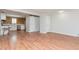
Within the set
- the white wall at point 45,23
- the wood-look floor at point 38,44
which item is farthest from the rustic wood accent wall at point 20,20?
the wood-look floor at point 38,44

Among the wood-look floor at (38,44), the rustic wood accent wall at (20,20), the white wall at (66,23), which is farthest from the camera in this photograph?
the rustic wood accent wall at (20,20)

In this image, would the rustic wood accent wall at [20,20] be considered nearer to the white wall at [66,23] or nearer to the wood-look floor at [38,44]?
the white wall at [66,23]

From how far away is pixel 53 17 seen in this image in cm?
1345

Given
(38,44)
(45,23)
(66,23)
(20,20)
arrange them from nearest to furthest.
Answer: (38,44) < (66,23) < (45,23) < (20,20)

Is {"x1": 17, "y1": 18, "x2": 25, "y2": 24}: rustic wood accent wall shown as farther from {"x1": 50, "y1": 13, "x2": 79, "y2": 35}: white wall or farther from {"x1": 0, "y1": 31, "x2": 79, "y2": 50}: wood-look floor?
{"x1": 0, "y1": 31, "x2": 79, "y2": 50}: wood-look floor

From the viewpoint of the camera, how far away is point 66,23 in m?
11.9

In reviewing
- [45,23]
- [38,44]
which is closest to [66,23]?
[45,23]

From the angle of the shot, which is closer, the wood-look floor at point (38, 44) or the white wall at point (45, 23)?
the wood-look floor at point (38, 44)

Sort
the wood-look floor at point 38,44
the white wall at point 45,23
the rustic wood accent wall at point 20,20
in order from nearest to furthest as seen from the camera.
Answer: the wood-look floor at point 38,44
the white wall at point 45,23
the rustic wood accent wall at point 20,20

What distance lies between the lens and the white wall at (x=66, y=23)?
11.2m

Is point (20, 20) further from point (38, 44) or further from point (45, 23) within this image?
point (38, 44)

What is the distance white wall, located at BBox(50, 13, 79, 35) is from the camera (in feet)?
36.7
